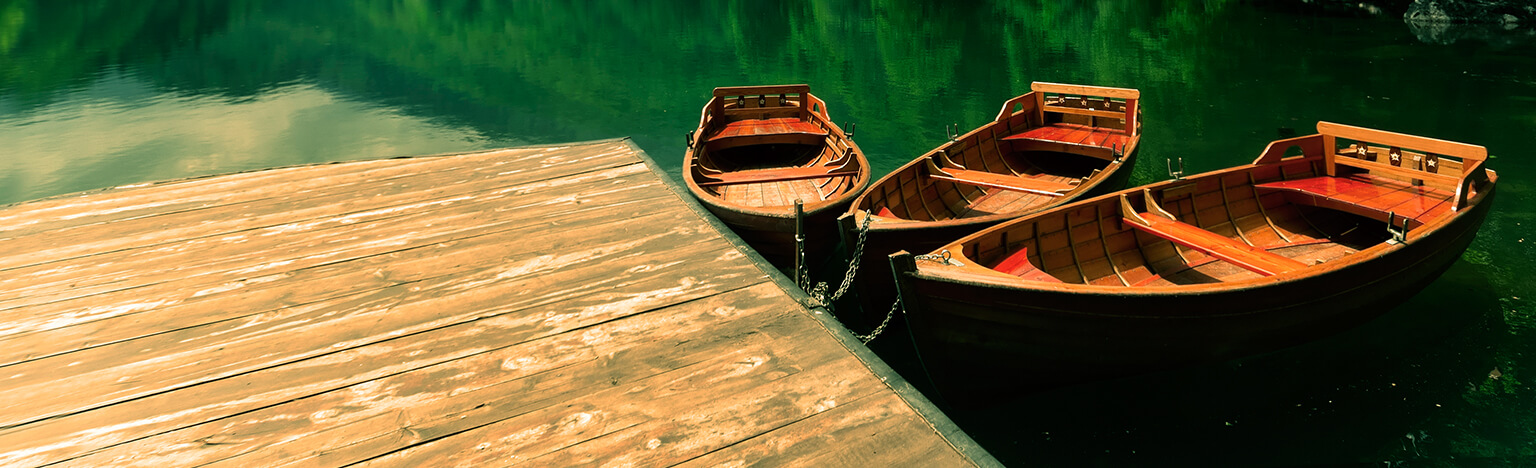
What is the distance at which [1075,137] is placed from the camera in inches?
416

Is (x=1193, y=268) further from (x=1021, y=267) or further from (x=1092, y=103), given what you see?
(x=1092, y=103)

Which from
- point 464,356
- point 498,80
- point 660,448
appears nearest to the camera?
point 660,448

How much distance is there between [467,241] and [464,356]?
1.82 metres

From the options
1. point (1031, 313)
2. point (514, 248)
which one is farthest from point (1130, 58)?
point (514, 248)

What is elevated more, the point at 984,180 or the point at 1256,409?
the point at 984,180

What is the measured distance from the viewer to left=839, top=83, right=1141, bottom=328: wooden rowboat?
6.75 m

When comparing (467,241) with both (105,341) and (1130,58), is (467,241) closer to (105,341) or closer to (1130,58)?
(105,341)

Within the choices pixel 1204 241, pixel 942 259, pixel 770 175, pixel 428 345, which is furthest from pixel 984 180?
pixel 428 345

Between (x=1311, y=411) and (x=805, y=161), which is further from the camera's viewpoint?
(x=805, y=161)

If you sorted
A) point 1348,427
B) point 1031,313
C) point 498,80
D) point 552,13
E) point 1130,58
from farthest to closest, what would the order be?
1. point 552,13
2. point 498,80
3. point 1130,58
4. point 1348,427
5. point 1031,313

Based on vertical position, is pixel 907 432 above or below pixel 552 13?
below

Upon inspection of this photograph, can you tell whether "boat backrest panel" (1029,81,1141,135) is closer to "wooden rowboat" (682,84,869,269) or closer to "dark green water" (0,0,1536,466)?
"wooden rowboat" (682,84,869,269)

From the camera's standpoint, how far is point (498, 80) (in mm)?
28094

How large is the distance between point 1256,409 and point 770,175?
507 cm
